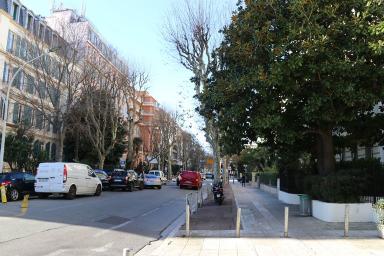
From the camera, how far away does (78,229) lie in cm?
1286

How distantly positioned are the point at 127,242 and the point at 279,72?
673 centimetres

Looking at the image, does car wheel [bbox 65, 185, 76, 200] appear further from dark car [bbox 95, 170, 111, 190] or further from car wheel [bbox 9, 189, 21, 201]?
dark car [bbox 95, 170, 111, 190]

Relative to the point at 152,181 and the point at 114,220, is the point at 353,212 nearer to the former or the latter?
the point at 114,220

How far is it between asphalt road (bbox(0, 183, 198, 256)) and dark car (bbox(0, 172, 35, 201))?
16.6ft

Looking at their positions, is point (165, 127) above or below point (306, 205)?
above

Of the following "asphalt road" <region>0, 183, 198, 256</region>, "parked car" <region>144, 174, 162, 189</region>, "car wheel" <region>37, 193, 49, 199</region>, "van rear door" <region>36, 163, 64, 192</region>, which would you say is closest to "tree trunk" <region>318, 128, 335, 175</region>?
"asphalt road" <region>0, 183, 198, 256</region>

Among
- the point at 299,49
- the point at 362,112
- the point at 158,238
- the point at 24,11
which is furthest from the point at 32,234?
the point at 24,11

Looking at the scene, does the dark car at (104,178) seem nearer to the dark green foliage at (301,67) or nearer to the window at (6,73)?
the window at (6,73)

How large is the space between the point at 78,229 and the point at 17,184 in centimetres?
1164

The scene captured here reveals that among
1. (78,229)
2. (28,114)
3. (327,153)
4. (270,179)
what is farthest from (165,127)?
(78,229)

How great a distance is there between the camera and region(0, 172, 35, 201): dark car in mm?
22453

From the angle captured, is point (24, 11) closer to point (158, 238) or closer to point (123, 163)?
point (123, 163)

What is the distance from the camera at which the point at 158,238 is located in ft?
40.6

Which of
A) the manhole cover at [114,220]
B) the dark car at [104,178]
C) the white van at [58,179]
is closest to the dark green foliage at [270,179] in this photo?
the dark car at [104,178]
